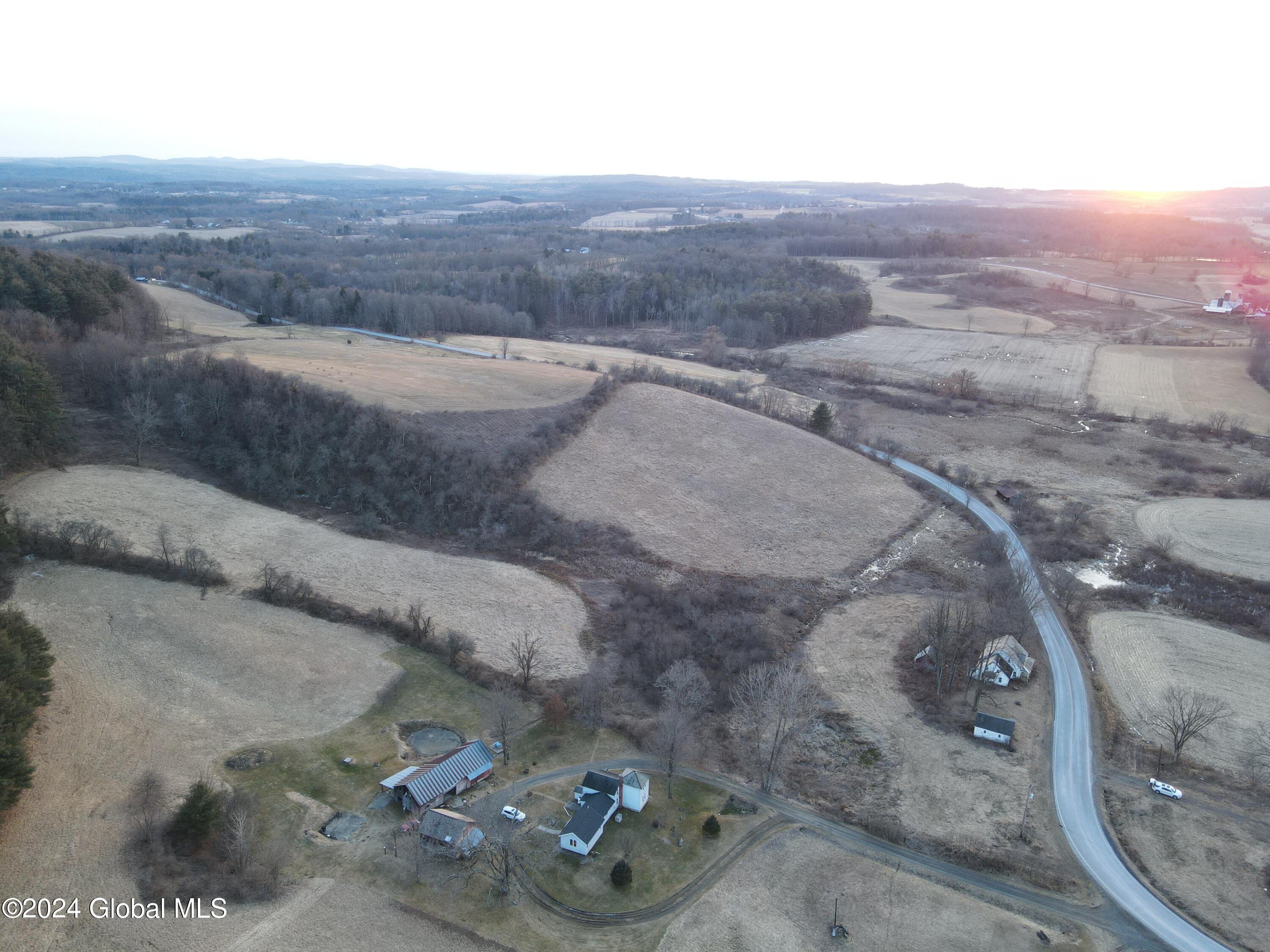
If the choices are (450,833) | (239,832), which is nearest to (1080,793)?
(450,833)

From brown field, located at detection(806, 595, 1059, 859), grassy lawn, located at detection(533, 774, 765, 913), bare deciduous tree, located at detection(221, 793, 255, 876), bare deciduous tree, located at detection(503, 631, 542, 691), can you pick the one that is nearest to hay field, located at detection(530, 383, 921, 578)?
brown field, located at detection(806, 595, 1059, 859)

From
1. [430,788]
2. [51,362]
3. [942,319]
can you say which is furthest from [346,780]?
[942,319]

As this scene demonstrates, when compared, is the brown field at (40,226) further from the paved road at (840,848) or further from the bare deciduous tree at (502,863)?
the paved road at (840,848)

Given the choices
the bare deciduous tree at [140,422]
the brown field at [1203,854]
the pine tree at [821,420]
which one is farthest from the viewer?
the pine tree at [821,420]

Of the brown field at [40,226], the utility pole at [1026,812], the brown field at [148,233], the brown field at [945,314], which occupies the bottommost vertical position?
the utility pole at [1026,812]

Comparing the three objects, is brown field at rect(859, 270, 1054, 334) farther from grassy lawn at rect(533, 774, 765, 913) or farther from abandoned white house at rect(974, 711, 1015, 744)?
grassy lawn at rect(533, 774, 765, 913)

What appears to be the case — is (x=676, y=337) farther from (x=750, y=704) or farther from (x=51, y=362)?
(x=750, y=704)

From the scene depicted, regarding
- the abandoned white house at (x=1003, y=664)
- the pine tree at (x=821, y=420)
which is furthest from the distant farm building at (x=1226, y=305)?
the abandoned white house at (x=1003, y=664)

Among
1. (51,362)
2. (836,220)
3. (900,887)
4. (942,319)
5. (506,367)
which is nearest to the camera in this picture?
(900,887)

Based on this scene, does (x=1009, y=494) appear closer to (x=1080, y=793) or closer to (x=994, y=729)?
(x=994, y=729)
